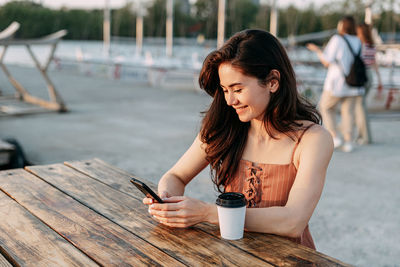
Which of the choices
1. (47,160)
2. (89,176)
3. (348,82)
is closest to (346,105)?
(348,82)

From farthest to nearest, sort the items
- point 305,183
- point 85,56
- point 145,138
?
1. point 85,56
2. point 145,138
3. point 305,183

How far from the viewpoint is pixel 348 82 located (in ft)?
18.1

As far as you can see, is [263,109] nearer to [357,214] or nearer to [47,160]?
[357,214]

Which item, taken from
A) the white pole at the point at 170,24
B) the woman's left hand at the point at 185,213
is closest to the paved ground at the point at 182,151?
the woman's left hand at the point at 185,213

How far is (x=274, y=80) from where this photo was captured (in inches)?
64.6

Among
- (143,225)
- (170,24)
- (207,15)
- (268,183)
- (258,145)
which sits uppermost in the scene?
(207,15)

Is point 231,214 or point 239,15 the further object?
point 239,15

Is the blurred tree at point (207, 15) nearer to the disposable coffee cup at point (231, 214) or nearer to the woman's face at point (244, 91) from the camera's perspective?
the woman's face at point (244, 91)

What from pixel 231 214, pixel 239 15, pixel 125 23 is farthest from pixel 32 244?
pixel 125 23

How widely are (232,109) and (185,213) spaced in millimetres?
514

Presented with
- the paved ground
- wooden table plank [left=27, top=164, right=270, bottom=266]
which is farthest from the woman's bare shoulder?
the paved ground

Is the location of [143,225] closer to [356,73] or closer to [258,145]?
[258,145]

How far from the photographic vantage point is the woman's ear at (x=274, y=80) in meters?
1.62

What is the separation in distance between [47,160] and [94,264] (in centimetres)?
408
